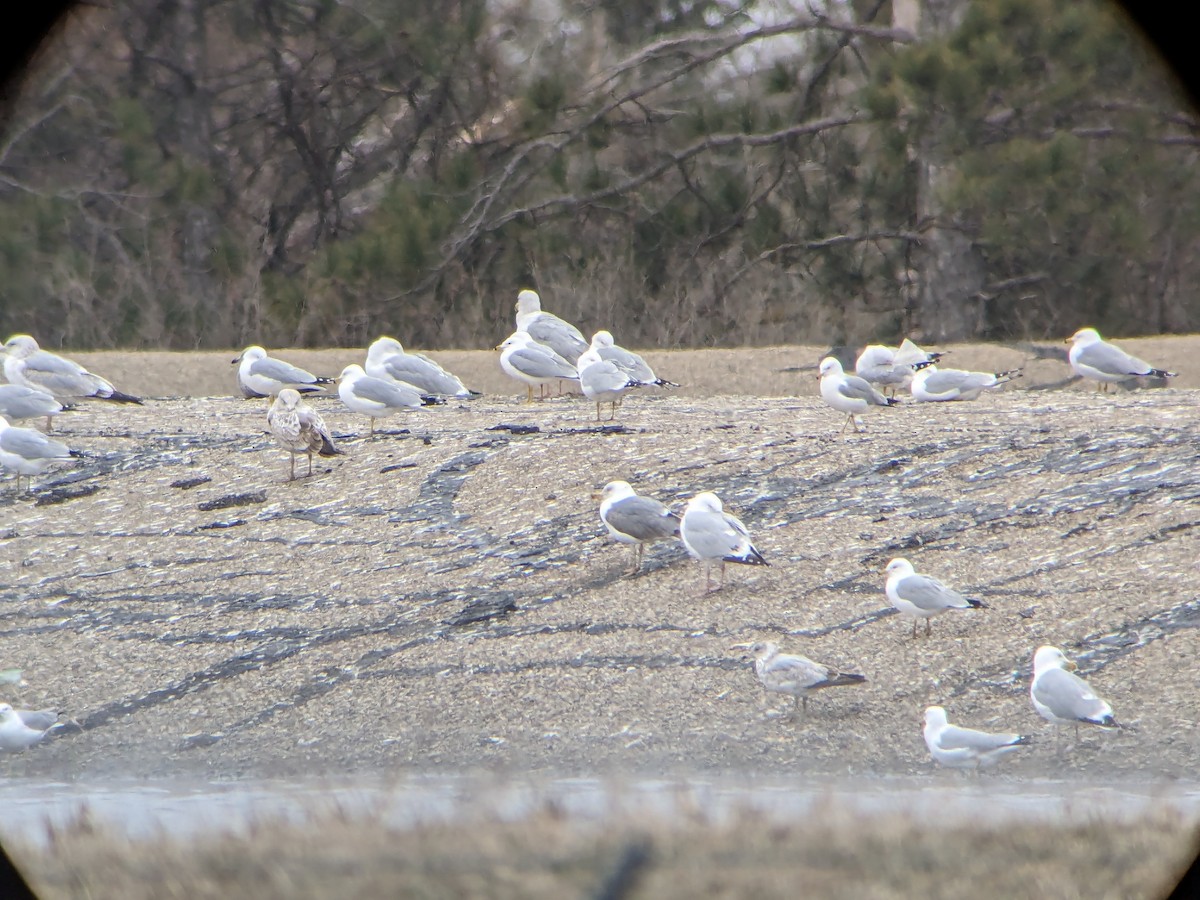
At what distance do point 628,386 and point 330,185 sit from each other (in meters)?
13.4

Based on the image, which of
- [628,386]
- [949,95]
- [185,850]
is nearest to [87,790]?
[185,850]

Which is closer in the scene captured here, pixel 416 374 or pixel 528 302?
pixel 416 374

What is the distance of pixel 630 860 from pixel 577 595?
13.3 feet

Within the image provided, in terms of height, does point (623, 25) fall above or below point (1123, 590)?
above

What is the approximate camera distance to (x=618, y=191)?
20719 millimetres

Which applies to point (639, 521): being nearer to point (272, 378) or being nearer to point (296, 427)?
point (296, 427)

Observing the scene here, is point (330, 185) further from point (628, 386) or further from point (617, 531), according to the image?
point (617, 531)

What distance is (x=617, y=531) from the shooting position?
330 inches

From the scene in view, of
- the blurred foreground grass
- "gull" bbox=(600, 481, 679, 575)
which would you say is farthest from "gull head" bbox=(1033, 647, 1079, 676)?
"gull" bbox=(600, 481, 679, 575)

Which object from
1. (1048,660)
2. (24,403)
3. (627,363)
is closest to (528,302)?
(627,363)

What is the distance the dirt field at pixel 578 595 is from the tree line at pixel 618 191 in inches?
291

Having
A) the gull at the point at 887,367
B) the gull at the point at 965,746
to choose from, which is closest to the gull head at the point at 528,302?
the gull at the point at 887,367

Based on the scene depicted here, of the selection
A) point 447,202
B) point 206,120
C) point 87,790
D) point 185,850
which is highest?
point 206,120

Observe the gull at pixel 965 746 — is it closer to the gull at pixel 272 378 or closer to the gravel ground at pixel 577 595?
the gravel ground at pixel 577 595
